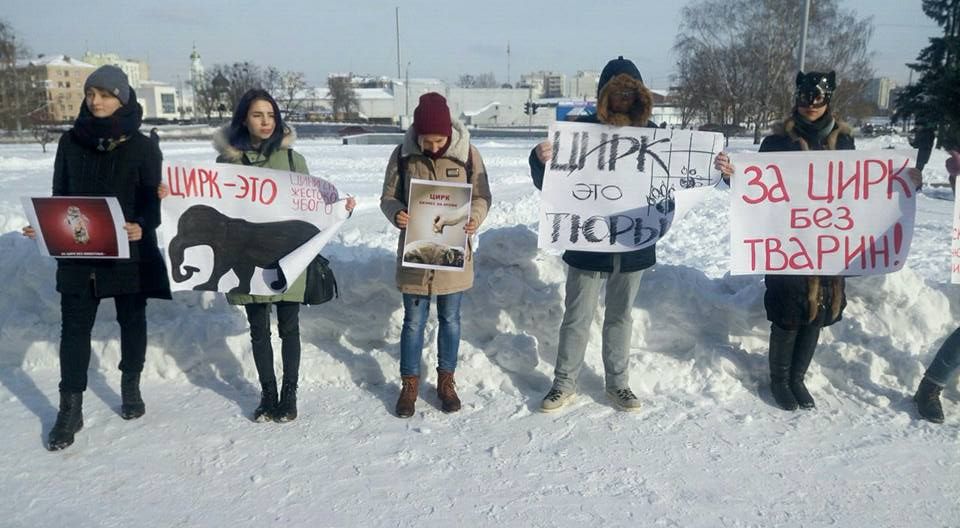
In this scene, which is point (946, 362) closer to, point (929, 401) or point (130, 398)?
point (929, 401)

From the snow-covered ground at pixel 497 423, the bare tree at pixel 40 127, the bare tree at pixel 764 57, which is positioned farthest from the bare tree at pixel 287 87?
the snow-covered ground at pixel 497 423

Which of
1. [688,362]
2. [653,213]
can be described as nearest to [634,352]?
[688,362]

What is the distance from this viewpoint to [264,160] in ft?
12.0

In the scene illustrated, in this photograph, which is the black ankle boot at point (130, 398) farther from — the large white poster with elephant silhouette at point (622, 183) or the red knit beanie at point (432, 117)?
the large white poster with elephant silhouette at point (622, 183)

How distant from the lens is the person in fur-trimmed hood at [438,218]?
3.58m

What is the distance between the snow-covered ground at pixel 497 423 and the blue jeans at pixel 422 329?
0.94 feet

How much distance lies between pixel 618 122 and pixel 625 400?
159 centimetres

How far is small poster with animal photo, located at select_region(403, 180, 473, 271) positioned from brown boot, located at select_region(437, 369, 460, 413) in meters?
0.67

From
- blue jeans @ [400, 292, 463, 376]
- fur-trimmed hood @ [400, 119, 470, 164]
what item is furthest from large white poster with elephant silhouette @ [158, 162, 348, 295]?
blue jeans @ [400, 292, 463, 376]

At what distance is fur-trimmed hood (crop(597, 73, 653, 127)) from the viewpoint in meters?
3.60

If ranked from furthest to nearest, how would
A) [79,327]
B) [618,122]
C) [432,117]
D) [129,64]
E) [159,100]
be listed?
[129,64] → [159,100] → [618,122] → [79,327] → [432,117]

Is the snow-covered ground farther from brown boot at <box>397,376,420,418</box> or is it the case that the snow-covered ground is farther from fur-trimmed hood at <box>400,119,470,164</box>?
fur-trimmed hood at <box>400,119,470,164</box>

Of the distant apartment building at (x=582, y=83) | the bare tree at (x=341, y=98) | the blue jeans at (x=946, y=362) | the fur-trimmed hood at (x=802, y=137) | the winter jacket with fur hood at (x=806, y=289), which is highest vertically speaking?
the distant apartment building at (x=582, y=83)

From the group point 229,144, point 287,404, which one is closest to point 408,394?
point 287,404
